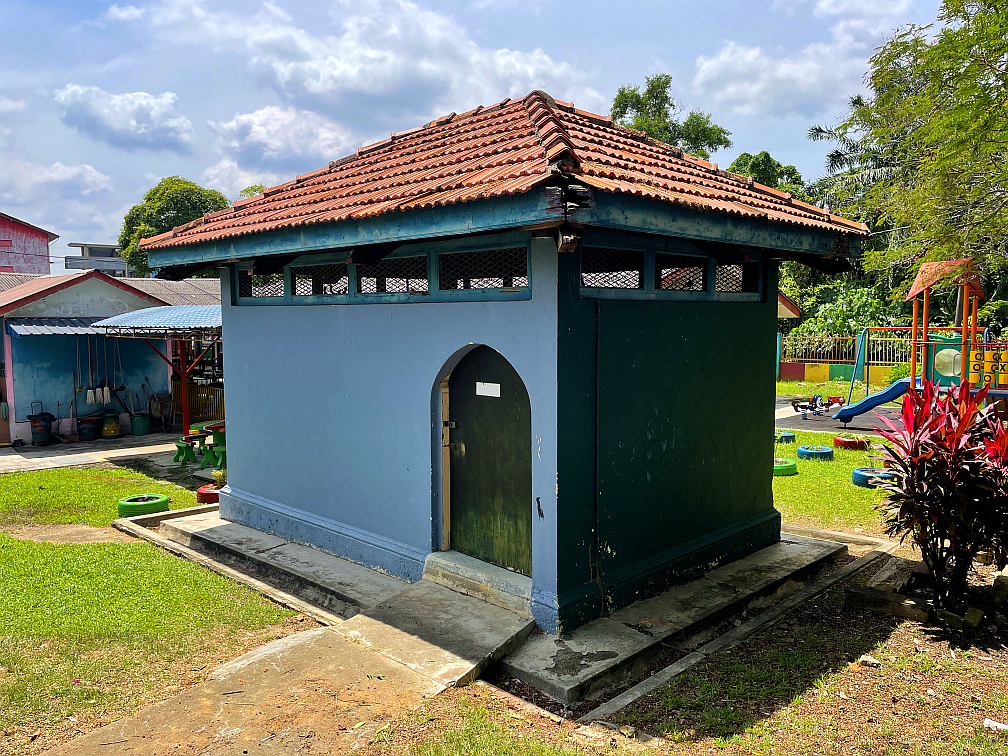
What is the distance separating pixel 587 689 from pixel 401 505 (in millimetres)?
2575

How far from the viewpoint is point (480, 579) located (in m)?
6.05

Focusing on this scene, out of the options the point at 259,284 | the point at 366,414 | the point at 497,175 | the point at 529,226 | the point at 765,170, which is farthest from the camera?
the point at 765,170

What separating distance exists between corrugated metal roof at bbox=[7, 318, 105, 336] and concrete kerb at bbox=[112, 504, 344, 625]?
28.8 ft

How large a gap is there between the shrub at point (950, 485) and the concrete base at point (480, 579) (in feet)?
9.59

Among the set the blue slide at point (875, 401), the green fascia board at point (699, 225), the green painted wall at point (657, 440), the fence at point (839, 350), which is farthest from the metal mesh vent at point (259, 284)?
the fence at point (839, 350)

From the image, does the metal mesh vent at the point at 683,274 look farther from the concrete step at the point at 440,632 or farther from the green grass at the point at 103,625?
the green grass at the point at 103,625

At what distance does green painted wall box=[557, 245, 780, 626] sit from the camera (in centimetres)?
552

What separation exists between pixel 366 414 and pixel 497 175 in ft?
9.10

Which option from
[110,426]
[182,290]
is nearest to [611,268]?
[110,426]

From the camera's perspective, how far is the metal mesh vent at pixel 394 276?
6531 mm

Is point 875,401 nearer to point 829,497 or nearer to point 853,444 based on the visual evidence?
point 853,444

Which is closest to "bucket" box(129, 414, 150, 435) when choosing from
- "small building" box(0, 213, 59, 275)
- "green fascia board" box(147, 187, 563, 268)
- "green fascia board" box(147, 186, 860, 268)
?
"green fascia board" box(147, 187, 563, 268)

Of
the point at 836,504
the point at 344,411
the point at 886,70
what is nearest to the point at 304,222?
the point at 344,411

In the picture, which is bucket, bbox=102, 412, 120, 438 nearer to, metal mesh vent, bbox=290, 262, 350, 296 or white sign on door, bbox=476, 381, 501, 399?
metal mesh vent, bbox=290, 262, 350, 296
